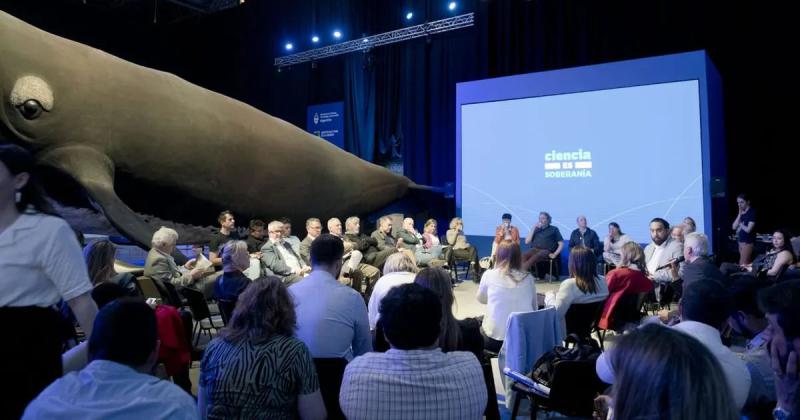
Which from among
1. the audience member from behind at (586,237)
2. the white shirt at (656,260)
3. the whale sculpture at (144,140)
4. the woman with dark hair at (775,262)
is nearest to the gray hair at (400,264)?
the whale sculpture at (144,140)

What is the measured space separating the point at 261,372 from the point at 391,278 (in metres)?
1.42

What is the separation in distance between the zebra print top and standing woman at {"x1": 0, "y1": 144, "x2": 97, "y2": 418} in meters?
0.40

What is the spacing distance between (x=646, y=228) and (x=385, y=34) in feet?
21.5

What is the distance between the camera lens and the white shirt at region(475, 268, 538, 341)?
10.4ft

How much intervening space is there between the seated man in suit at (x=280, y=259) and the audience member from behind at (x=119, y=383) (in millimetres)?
3798

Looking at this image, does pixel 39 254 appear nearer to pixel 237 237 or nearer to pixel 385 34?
pixel 237 237

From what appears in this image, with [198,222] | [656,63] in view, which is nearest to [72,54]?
[198,222]

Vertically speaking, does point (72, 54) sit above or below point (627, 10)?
below

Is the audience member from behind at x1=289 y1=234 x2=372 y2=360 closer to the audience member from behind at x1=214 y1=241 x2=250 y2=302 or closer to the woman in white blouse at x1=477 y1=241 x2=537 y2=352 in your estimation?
the woman in white blouse at x1=477 y1=241 x2=537 y2=352

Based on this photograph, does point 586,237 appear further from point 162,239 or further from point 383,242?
point 162,239

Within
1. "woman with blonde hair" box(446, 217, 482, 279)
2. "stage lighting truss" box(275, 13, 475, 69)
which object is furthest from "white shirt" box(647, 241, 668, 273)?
"stage lighting truss" box(275, 13, 475, 69)

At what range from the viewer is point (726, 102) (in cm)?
903

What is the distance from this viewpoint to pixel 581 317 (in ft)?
11.0

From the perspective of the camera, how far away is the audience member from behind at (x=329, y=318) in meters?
2.11
